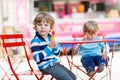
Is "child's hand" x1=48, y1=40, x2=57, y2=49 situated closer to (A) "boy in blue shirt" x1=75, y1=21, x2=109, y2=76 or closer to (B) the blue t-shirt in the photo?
(A) "boy in blue shirt" x1=75, y1=21, x2=109, y2=76

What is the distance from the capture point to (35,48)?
294 centimetres

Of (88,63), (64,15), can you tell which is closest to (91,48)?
(88,63)

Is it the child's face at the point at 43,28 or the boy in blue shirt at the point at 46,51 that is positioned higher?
the child's face at the point at 43,28

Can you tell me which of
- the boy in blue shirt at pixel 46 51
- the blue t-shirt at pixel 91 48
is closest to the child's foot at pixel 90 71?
the blue t-shirt at pixel 91 48

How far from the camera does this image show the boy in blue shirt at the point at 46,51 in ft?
9.63

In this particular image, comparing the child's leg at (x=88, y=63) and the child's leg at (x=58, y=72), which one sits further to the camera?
the child's leg at (x=88, y=63)

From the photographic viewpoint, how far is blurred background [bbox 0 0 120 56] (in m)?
6.54

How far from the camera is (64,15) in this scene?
692 centimetres

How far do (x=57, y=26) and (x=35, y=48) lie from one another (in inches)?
150

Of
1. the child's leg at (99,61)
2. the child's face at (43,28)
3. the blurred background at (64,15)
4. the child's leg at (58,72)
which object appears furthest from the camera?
the blurred background at (64,15)

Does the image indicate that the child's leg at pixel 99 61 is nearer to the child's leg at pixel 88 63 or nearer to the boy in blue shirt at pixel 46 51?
the child's leg at pixel 88 63

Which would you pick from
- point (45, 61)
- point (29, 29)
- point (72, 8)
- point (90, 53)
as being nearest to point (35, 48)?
point (45, 61)

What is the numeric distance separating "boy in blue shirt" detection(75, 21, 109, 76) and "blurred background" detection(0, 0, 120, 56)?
9.72 ft

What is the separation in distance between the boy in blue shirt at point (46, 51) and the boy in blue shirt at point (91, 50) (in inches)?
20.8
